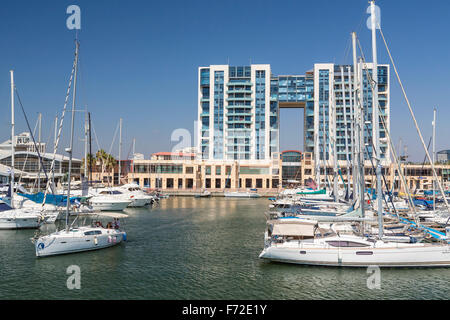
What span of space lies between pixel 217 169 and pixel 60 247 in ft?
298

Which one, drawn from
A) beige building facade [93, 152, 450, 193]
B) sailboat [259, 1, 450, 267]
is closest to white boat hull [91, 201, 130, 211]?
sailboat [259, 1, 450, 267]

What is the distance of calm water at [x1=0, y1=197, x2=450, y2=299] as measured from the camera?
22.7 meters

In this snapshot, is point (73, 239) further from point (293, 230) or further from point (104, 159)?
point (104, 159)

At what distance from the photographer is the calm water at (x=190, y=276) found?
22.7 m

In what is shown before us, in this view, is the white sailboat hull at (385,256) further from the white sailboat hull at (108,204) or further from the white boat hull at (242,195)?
the white boat hull at (242,195)

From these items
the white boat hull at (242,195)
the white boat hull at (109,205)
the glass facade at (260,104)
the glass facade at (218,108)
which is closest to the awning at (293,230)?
the white boat hull at (109,205)

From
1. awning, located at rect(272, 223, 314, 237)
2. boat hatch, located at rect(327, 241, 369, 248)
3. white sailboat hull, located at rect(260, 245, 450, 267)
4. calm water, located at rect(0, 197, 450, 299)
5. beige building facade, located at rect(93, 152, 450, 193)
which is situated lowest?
calm water, located at rect(0, 197, 450, 299)

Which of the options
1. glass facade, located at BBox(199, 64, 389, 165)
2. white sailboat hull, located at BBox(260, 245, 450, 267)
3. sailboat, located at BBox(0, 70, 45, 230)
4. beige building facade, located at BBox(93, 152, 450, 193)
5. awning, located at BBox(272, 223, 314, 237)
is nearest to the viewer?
white sailboat hull, located at BBox(260, 245, 450, 267)

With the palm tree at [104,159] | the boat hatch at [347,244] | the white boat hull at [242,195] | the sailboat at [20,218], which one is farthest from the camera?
the palm tree at [104,159]

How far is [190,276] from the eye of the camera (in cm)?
2588

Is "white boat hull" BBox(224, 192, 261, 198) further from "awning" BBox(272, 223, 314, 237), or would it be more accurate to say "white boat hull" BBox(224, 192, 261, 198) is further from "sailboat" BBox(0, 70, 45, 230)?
"awning" BBox(272, 223, 314, 237)
